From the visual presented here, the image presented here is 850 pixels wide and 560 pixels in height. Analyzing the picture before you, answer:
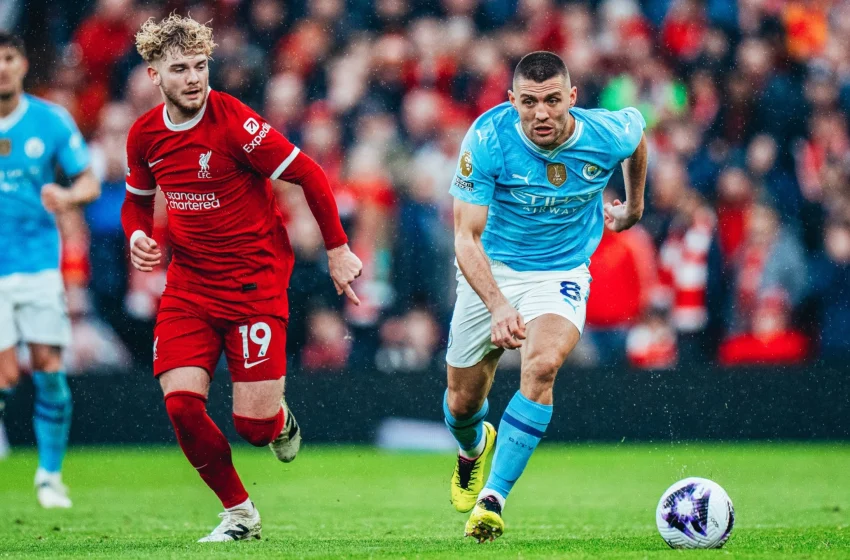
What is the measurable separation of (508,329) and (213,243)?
5.69ft

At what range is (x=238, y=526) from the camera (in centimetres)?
717

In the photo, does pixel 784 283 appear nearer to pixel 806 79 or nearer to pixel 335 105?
pixel 806 79

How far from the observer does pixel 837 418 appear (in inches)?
523

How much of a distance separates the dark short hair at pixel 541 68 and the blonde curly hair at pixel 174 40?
1591 mm

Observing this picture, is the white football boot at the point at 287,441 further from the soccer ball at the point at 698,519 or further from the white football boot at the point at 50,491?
the soccer ball at the point at 698,519

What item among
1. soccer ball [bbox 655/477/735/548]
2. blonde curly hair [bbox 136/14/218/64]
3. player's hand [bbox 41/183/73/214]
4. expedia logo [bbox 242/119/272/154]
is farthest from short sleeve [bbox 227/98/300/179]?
soccer ball [bbox 655/477/735/548]

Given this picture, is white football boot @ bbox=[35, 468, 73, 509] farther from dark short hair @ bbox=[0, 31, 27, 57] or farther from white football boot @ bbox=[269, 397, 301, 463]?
dark short hair @ bbox=[0, 31, 27, 57]

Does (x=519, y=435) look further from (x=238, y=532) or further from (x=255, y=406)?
(x=238, y=532)

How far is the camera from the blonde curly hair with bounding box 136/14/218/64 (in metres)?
7.03

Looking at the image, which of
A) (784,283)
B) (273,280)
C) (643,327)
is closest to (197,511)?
(273,280)

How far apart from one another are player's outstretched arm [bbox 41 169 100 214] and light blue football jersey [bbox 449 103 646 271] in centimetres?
293

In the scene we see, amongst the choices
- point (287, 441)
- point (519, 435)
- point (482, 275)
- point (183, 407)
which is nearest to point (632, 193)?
point (482, 275)

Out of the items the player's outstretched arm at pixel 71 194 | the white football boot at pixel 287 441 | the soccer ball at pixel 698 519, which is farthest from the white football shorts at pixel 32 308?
the soccer ball at pixel 698 519

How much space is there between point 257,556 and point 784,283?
27.4 feet
